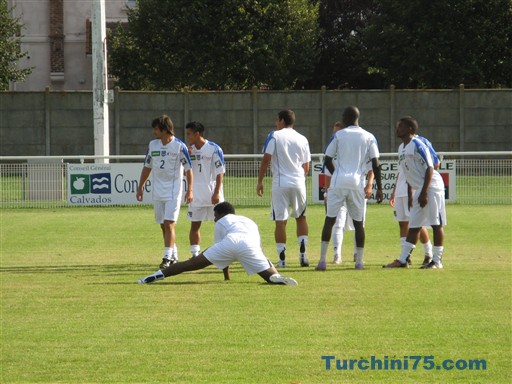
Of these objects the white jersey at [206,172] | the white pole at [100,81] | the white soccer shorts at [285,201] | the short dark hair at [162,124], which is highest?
the white pole at [100,81]

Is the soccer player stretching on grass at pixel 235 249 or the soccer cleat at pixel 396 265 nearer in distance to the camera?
the soccer player stretching on grass at pixel 235 249

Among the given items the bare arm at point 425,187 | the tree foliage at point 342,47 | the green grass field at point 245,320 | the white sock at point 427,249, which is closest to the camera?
the green grass field at point 245,320

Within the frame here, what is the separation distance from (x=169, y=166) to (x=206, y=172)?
73 centimetres

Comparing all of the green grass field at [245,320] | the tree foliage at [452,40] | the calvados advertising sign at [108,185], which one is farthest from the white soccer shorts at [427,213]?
the tree foliage at [452,40]

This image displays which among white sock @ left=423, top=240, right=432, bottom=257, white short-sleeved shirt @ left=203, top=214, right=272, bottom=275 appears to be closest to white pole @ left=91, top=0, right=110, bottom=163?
white sock @ left=423, top=240, right=432, bottom=257

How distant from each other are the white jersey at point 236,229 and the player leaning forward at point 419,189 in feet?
9.32

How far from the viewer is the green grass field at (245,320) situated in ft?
28.9

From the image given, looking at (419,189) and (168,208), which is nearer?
(419,189)

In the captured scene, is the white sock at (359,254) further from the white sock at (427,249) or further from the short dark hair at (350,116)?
the short dark hair at (350,116)

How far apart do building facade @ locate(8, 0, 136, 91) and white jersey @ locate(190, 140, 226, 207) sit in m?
59.6

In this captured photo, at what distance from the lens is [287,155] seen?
1544 centimetres

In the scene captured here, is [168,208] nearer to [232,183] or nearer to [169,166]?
[169,166]

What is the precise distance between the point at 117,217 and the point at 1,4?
33.5 metres

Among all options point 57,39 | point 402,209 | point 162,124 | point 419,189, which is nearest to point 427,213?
point 419,189
